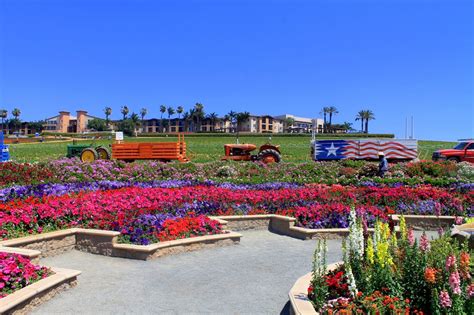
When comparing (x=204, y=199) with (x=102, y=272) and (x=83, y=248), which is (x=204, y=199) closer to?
(x=83, y=248)

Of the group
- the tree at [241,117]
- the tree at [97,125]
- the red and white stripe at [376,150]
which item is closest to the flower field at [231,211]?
the red and white stripe at [376,150]

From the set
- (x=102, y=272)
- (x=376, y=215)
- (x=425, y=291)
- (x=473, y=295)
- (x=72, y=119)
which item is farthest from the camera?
(x=72, y=119)

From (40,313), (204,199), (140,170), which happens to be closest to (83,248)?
(40,313)

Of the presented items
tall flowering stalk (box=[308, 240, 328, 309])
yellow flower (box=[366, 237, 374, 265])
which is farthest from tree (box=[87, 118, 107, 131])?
yellow flower (box=[366, 237, 374, 265])

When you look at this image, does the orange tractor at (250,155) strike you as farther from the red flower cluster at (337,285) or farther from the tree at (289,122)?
the tree at (289,122)

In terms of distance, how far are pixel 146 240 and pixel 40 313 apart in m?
3.01

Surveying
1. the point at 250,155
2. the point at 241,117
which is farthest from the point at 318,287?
the point at 241,117

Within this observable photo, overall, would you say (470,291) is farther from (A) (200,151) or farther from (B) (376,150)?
(A) (200,151)

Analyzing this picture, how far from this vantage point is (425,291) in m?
5.16

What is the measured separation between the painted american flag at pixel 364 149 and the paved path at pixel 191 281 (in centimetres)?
2146

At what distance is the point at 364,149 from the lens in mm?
30719

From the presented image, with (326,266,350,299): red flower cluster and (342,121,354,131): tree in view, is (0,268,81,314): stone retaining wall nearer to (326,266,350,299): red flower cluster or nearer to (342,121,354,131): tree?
(326,266,350,299): red flower cluster

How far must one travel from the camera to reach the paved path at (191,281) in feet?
20.3

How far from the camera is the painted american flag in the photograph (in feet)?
99.9
